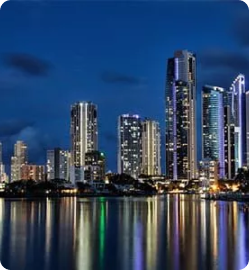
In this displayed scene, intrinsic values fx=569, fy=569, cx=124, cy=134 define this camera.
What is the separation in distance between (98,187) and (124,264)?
17389 cm

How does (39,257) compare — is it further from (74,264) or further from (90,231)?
(90,231)

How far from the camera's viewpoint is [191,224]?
155ft

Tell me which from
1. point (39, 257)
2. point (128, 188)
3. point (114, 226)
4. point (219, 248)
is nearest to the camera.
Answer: point (39, 257)

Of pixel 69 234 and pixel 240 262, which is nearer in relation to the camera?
pixel 240 262

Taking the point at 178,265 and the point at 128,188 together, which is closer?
the point at 178,265

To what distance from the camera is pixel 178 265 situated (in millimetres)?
24906

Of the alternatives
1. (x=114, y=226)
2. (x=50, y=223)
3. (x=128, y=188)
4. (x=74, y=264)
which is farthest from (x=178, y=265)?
(x=128, y=188)

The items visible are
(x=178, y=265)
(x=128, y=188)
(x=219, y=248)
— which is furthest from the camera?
(x=128, y=188)

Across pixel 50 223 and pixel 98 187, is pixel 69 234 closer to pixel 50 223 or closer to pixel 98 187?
pixel 50 223

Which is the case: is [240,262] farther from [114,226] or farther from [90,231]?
[114,226]

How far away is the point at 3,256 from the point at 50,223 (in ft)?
69.9

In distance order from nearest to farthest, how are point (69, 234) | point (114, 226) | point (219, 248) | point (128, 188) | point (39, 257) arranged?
1. point (39, 257)
2. point (219, 248)
3. point (69, 234)
4. point (114, 226)
5. point (128, 188)

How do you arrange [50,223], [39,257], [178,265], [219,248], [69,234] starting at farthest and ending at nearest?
[50,223]
[69,234]
[219,248]
[39,257]
[178,265]

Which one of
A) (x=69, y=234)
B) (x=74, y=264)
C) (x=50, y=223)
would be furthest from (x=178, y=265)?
(x=50, y=223)
